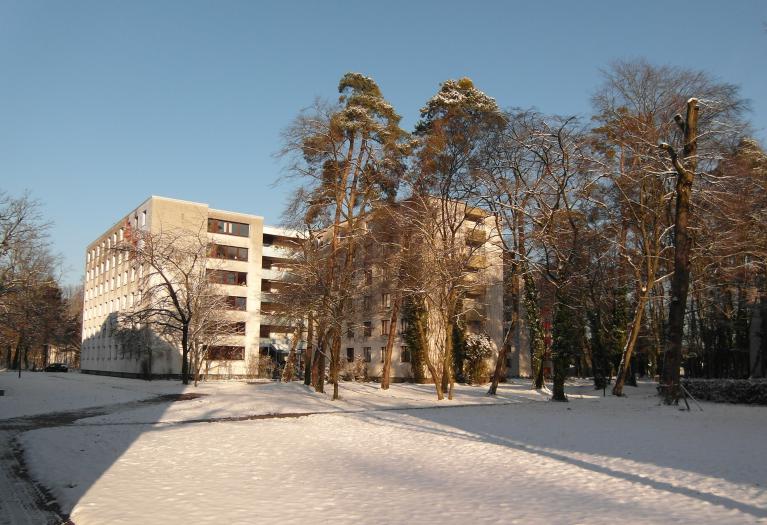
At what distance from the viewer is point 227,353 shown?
58.8 metres

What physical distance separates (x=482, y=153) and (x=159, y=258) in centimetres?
2288

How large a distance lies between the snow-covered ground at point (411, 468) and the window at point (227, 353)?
35.9 m

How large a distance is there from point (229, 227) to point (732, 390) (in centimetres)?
4905

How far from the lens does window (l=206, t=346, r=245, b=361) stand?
56.5 meters

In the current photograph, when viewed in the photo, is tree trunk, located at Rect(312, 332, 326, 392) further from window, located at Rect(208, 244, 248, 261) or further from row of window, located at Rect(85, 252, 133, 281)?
row of window, located at Rect(85, 252, 133, 281)

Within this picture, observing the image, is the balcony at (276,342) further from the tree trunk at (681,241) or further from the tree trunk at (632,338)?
the tree trunk at (681,241)

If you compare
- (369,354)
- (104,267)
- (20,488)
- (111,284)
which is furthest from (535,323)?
(104,267)

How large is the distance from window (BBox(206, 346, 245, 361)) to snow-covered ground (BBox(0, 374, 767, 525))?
1412 inches

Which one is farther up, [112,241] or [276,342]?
[112,241]

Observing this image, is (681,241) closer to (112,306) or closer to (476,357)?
(476,357)

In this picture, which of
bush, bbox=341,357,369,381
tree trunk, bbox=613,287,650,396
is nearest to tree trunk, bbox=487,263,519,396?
tree trunk, bbox=613,287,650,396

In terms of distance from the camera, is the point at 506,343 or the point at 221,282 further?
the point at 221,282

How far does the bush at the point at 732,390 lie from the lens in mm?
24406

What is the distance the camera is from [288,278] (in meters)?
37.4
